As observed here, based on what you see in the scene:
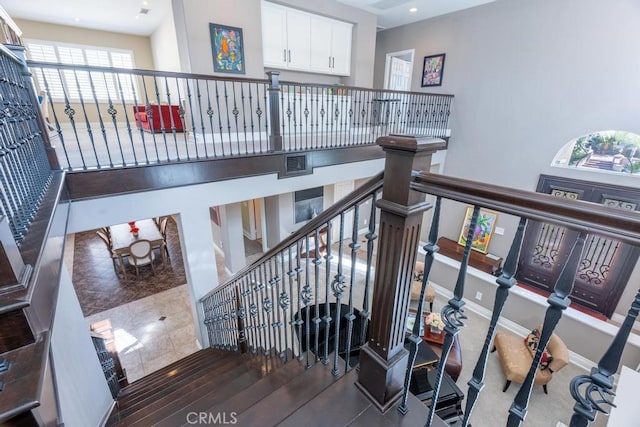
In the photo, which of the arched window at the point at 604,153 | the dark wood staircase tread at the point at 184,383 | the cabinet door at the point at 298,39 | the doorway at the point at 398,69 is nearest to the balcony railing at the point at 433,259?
the dark wood staircase tread at the point at 184,383

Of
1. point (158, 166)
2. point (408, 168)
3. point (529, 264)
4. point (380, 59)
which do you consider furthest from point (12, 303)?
point (380, 59)

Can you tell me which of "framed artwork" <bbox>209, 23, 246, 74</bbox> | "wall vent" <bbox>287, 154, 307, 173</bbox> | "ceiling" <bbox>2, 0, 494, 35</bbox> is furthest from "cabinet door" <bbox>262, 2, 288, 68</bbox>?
"wall vent" <bbox>287, 154, 307, 173</bbox>

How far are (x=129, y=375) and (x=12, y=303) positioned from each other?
415 cm

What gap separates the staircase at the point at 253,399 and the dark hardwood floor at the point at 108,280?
2849mm

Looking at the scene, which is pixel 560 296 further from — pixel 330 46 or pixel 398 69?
pixel 398 69

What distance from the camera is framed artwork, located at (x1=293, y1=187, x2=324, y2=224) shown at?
6621mm

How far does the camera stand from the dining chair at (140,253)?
5.61 meters

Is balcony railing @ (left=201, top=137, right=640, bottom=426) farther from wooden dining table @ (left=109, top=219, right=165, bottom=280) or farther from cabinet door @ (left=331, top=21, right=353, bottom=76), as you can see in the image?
cabinet door @ (left=331, top=21, right=353, bottom=76)

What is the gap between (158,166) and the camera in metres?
3.02

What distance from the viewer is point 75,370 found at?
1.76 metres

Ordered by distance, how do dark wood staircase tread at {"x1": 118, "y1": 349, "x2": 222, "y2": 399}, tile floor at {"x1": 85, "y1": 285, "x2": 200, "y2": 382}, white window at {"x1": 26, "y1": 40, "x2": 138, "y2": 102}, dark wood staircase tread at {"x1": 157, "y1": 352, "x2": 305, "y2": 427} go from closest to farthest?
dark wood staircase tread at {"x1": 157, "y1": 352, "x2": 305, "y2": 427}
dark wood staircase tread at {"x1": 118, "y1": 349, "x2": 222, "y2": 399}
tile floor at {"x1": 85, "y1": 285, "x2": 200, "y2": 382}
white window at {"x1": 26, "y1": 40, "x2": 138, "y2": 102}

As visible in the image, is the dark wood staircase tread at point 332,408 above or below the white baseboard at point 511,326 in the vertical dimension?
above

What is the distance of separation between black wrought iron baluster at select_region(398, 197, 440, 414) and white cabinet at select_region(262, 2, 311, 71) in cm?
523

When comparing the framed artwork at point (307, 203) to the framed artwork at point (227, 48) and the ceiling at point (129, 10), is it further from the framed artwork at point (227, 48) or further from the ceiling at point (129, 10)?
the ceiling at point (129, 10)
